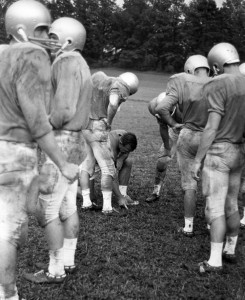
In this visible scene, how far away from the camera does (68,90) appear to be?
4172 mm

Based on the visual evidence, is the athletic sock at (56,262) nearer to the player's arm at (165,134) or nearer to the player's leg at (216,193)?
the player's leg at (216,193)

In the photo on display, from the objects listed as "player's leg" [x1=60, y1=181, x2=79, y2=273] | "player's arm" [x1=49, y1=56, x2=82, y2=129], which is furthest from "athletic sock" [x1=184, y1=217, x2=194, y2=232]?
"player's arm" [x1=49, y1=56, x2=82, y2=129]

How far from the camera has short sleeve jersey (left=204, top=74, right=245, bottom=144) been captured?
15.1 ft

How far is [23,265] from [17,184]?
1.53 metres

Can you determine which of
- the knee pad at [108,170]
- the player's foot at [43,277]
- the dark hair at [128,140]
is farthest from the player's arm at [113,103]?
the player's foot at [43,277]

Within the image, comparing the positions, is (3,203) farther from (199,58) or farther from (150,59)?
(150,59)

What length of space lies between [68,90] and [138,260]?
6.76ft

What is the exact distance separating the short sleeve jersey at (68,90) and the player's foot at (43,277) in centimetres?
138

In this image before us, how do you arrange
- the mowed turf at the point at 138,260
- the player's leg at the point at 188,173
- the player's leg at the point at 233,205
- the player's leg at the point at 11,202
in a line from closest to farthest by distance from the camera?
1. the player's leg at the point at 11,202
2. the mowed turf at the point at 138,260
3. the player's leg at the point at 233,205
4. the player's leg at the point at 188,173

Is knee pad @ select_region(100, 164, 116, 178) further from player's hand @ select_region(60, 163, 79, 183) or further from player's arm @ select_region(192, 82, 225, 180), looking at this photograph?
player's hand @ select_region(60, 163, 79, 183)

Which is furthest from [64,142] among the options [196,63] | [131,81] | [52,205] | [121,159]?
[131,81]

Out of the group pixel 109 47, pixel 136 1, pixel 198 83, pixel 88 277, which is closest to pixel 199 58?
pixel 198 83

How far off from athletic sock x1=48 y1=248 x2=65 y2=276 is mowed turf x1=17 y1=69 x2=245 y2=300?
12 cm

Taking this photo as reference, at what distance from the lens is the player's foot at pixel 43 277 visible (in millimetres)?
4312
